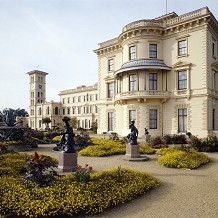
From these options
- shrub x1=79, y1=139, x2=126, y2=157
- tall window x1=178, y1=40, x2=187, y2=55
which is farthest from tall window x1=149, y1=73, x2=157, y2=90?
shrub x1=79, y1=139, x2=126, y2=157

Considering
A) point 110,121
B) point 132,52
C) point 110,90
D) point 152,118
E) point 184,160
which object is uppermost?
point 132,52

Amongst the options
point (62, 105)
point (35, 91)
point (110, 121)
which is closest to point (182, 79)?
point (110, 121)

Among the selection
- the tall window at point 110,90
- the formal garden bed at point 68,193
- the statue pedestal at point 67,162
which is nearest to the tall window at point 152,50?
the tall window at point 110,90

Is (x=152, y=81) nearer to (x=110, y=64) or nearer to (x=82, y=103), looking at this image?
(x=110, y=64)

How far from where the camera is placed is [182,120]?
93.8ft

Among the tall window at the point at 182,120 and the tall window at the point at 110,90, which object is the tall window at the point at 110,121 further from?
the tall window at the point at 182,120

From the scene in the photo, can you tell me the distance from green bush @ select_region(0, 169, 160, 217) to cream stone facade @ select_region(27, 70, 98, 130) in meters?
63.0

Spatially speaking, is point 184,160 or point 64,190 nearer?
point 64,190

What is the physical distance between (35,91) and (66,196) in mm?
85175

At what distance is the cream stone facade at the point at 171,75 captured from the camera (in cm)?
2717

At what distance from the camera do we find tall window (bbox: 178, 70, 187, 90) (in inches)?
1129

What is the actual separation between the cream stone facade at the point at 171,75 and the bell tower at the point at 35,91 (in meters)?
61.9

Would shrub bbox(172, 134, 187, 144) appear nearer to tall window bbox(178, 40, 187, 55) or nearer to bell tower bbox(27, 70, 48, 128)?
tall window bbox(178, 40, 187, 55)

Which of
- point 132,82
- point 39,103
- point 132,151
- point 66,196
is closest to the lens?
point 66,196
